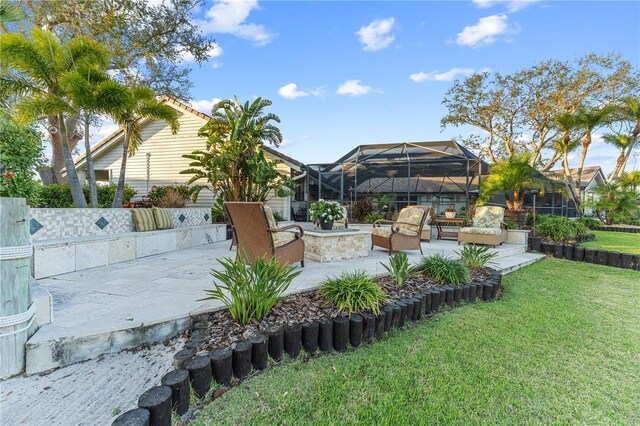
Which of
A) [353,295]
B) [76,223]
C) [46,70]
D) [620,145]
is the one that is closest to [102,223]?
[76,223]

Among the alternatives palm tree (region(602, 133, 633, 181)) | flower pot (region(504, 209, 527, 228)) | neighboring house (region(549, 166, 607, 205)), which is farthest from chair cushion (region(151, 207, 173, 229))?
neighboring house (region(549, 166, 607, 205))

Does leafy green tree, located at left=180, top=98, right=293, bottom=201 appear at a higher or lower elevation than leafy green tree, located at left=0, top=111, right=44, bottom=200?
higher

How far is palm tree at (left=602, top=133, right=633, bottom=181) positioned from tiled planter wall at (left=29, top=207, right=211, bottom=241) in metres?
22.3

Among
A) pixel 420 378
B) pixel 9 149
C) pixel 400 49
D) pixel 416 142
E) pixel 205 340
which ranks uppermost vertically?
pixel 400 49

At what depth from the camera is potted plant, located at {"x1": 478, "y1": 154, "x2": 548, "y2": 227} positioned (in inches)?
380

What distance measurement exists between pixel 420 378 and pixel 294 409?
1.05 metres

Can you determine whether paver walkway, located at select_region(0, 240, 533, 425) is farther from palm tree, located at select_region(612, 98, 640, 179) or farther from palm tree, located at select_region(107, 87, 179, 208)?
palm tree, located at select_region(612, 98, 640, 179)

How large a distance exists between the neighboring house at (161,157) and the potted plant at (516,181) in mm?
7599

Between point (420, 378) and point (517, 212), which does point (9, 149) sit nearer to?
point (420, 378)

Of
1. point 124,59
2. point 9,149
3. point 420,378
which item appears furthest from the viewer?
point 124,59

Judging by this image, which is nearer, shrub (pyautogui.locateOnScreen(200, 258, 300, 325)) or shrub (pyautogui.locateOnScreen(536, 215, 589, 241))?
shrub (pyautogui.locateOnScreen(200, 258, 300, 325))

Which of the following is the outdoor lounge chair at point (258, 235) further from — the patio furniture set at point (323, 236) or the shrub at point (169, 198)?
the shrub at point (169, 198)

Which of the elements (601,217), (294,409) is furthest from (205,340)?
(601,217)

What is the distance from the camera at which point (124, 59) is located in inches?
506
